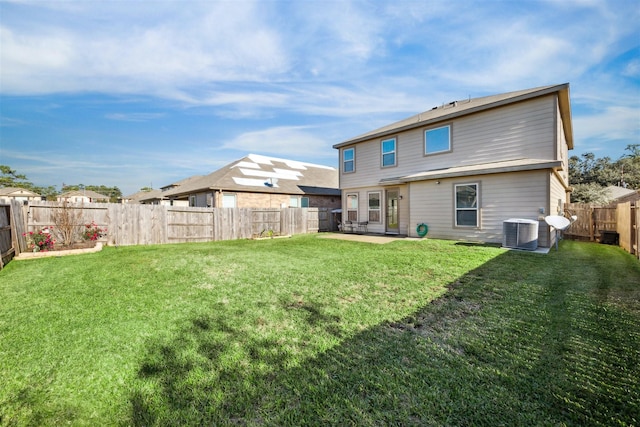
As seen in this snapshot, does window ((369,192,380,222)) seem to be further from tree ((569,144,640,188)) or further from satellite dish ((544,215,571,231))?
tree ((569,144,640,188))

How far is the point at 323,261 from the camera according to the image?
686 cm

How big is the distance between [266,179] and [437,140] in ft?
39.4

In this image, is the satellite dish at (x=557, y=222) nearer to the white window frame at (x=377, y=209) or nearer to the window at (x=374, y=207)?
the white window frame at (x=377, y=209)

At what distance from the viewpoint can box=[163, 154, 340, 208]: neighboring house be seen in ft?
55.4

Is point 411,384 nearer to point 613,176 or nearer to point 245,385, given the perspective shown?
point 245,385

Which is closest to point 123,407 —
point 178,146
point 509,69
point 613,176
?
point 509,69

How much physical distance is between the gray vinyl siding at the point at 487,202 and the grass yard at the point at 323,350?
396cm

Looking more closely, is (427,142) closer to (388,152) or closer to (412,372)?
(388,152)

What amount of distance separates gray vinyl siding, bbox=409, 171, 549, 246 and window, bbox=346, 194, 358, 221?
3987mm

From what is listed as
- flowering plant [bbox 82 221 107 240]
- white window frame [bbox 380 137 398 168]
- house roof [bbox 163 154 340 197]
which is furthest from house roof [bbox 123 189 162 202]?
white window frame [bbox 380 137 398 168]

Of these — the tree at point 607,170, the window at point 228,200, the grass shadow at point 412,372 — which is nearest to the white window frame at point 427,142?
the grass shadow at point 412,372

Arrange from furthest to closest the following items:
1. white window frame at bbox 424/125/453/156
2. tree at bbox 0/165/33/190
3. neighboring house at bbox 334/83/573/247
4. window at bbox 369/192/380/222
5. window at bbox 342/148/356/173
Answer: tree at bbox 0/165/33/190 < window at bbox 342/148/356/173 < window at bbox 369/192/380/222 < white window frame at bbox 424/125/453/156 < neighboring house at bbox 334/83/573/247

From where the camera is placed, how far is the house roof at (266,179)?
17375 millimetres

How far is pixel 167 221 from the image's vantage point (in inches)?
467
